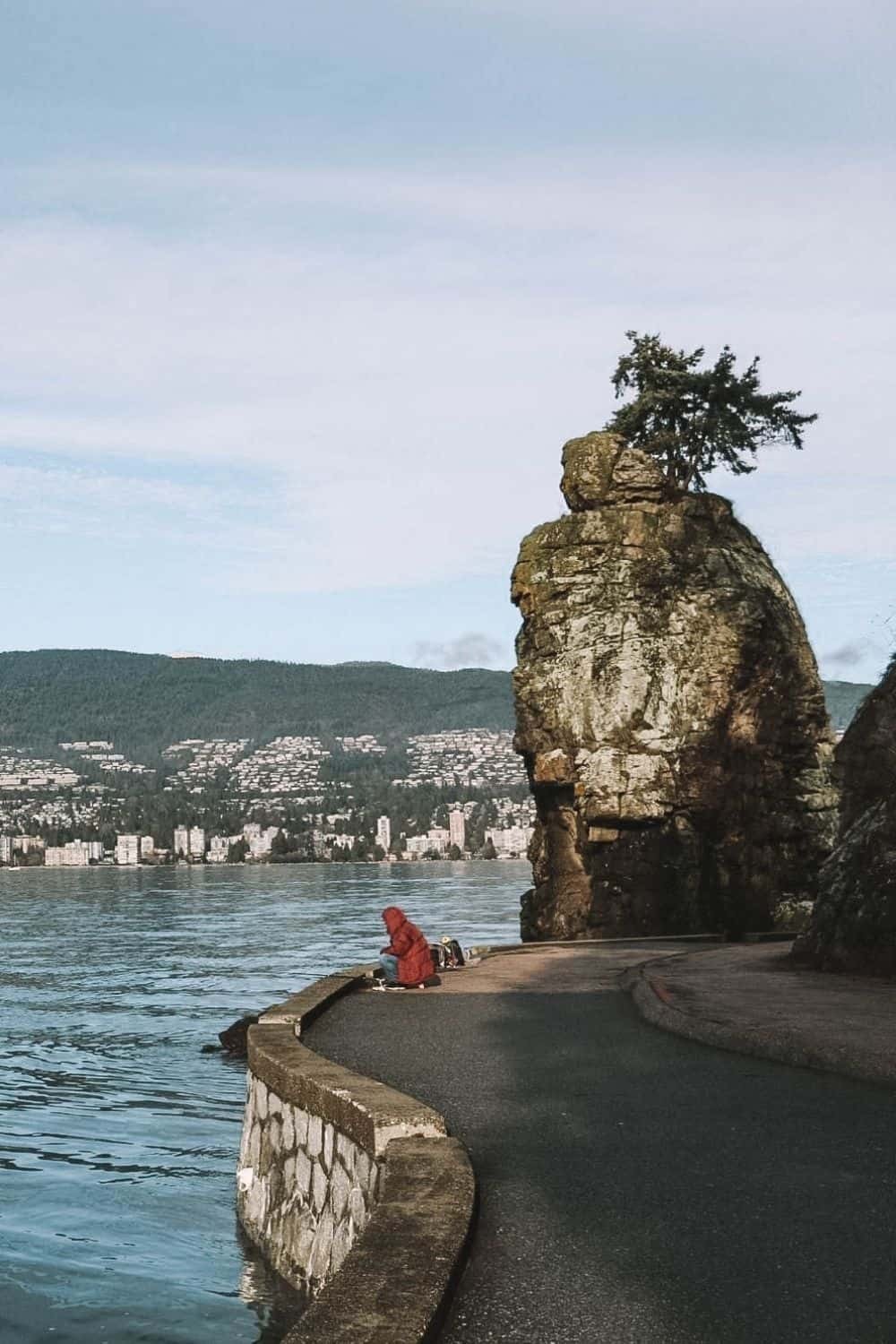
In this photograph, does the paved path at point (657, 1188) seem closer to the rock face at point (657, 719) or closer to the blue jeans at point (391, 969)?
the blue jeans at point (391, 969)

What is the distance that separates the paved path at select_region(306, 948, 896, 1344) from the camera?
5.14 meters

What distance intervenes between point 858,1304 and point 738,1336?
531 millimetres

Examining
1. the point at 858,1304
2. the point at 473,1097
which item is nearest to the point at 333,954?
the point at 473,1097

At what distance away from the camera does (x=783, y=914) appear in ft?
116

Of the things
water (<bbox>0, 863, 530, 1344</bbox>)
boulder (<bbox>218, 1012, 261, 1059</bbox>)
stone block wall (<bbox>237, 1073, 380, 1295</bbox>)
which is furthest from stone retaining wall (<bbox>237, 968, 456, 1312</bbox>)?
boulder (<bbox>218, 1012, 261, 1059</bbox>)

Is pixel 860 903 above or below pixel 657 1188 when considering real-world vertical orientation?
above

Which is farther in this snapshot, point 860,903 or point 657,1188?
point 860,903

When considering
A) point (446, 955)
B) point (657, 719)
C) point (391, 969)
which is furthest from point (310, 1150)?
point (657, 719)

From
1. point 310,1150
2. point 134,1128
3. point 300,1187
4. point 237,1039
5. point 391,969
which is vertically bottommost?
point 237,1039

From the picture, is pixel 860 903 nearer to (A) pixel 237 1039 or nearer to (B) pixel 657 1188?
(B) pixel 657 1188

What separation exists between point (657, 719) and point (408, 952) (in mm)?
20082

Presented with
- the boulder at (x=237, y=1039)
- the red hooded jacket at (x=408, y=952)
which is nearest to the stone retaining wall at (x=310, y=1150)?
→ the red hooded jacket at (x=408, y=952)

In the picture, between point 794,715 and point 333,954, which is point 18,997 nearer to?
point 333,954

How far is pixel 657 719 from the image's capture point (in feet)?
118
